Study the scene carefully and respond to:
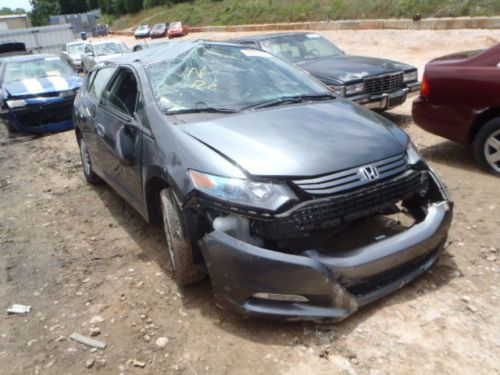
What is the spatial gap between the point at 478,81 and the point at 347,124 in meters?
2.24

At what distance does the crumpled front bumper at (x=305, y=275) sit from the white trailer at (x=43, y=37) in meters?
21.7

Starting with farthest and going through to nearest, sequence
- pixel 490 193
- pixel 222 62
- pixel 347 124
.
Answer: pixel 490 193 → pixel 222 62 → pixel 347 124

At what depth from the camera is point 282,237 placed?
2543 mm

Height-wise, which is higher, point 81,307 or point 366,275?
point 366,275

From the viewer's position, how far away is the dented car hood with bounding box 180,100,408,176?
271 cm

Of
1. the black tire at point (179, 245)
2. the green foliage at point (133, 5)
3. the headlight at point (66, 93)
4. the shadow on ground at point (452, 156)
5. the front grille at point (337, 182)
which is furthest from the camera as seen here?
the green foliage at point (133, 5)

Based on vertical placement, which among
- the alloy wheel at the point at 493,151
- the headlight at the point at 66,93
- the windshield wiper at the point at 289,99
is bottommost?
the alloy wheel at the point at 493,151

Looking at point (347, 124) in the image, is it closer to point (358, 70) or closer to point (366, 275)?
point (366, 275)

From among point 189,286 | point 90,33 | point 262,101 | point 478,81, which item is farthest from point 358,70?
point 90,33

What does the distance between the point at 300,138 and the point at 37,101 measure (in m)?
7.78

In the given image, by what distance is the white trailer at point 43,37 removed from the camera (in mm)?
20828

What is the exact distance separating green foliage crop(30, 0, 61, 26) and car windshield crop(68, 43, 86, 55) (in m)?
72.3

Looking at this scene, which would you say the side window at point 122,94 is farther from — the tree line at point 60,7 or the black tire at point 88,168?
the tree line at point 60,7

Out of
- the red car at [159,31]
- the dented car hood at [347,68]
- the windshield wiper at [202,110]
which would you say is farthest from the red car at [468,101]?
the red car at [159,31]
